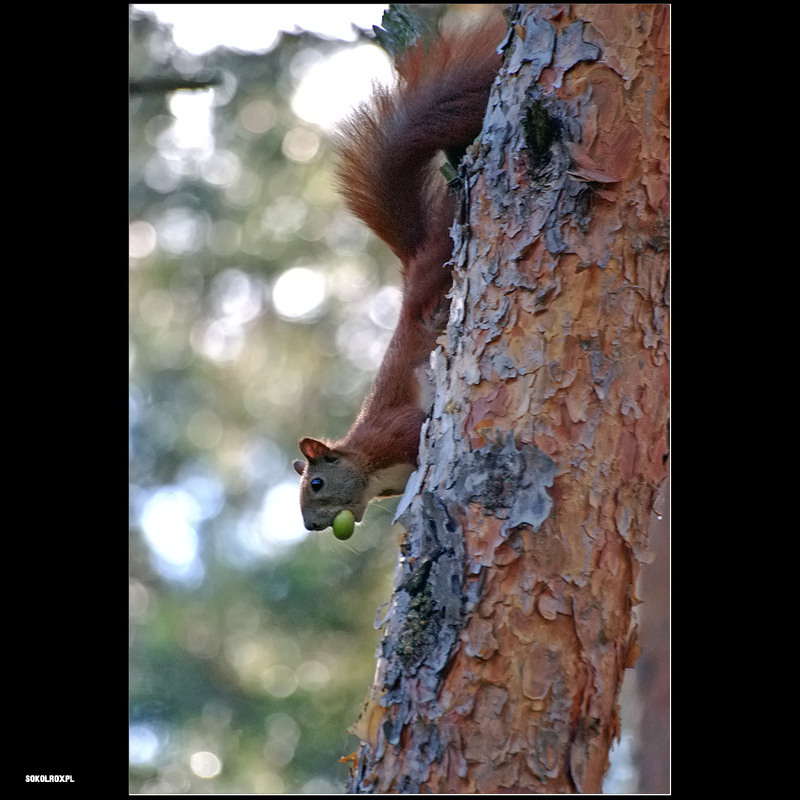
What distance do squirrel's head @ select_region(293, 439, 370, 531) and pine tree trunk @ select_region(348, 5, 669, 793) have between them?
37.1 inches

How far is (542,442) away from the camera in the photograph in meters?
1.47

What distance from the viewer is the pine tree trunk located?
1389mm

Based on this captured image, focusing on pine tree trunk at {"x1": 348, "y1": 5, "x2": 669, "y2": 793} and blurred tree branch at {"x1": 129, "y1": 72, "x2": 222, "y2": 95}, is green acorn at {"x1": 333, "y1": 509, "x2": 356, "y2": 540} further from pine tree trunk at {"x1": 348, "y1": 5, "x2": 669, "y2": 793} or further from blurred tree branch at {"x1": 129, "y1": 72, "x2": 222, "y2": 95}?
blurred tree branch at {"x1": 129, "y1": 72, "x2": 222, "y2": 95}

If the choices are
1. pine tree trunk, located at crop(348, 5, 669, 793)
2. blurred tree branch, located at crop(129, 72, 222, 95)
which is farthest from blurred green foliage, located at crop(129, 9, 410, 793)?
pine tree trunk, located at crop(348, 5, 669, 793)

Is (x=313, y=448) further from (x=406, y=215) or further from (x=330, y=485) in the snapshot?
(x=406, y=215)

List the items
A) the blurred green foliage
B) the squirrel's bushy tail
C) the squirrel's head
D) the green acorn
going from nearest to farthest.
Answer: the squirrel's bushy tail, the green acorn, the squirrel's head, the blurred green foliage

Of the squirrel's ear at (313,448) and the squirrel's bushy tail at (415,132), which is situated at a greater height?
the squirrel's bushy tail at (415,132)

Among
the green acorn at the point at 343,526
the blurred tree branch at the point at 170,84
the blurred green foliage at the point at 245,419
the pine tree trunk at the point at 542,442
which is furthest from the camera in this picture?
the blurred green foliage at the point at 245,419

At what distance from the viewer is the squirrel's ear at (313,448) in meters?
2.53

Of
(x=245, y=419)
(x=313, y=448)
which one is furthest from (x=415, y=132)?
(x=245, y=419)

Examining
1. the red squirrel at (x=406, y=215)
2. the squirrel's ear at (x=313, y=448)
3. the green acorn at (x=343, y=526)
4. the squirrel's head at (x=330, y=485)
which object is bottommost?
the green acorn at (x=343, y=526)

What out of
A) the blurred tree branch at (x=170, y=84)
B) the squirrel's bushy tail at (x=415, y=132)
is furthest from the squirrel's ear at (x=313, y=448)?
the blurred tree branch at (x=170, y=84)

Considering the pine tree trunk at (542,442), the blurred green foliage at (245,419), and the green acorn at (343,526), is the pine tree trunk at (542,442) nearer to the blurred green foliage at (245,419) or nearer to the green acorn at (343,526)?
the green acorn at (343,526)

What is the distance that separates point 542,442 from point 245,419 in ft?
16.0
